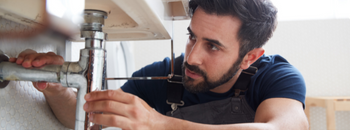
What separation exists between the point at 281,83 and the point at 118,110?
0.49m

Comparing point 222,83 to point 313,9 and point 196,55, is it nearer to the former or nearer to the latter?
point 196,55

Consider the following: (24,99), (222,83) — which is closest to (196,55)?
(222,83)

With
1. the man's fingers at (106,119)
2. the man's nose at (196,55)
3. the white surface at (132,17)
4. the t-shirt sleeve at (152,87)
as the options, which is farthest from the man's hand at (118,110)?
the t-shirt sleeve at (152,87)

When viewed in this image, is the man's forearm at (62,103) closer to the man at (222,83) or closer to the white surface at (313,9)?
the man at (222,83)

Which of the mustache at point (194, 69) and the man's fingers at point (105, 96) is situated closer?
the man's fingers at point (105, 96)

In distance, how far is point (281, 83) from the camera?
2.01 feet

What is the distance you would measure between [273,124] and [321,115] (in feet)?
6.13

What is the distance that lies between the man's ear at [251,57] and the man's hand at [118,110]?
1.53ft

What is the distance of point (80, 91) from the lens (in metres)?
0.28

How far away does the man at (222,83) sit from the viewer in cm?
38

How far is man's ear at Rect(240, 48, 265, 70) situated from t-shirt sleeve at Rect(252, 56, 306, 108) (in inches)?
2.0

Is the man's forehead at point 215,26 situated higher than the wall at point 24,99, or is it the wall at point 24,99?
the man's forehead at point 215,26

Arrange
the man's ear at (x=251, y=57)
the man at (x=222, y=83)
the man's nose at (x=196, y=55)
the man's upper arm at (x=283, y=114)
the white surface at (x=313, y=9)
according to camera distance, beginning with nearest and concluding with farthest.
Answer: the man at (x=222, y=83), the man's upper arm at (x=283, y=114), the man's nose at (x=196, y=55), the man's ear at (x=251, y=57), the white surface at (x=313, y=9)

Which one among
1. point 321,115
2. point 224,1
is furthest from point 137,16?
point 321,115
